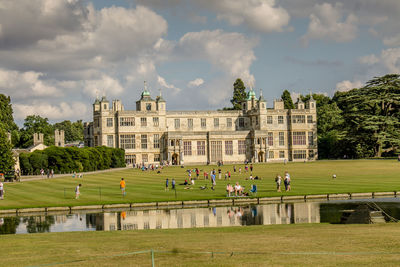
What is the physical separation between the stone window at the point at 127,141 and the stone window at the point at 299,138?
32.0 m

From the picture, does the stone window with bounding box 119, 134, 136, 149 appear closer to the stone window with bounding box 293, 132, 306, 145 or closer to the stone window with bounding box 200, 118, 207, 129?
the stone window with bounding box 200, 118, 207, 129

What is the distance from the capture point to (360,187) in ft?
140

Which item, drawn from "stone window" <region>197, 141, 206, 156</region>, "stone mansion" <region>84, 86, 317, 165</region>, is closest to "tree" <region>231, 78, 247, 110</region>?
"stone mansion" <region>84, 86, 317, 165</region>

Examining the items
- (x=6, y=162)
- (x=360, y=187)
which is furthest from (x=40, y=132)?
(x=360, y=187)

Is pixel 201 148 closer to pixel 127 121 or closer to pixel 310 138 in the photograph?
pixel 127 121

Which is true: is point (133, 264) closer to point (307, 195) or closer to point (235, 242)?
point (235, 242)

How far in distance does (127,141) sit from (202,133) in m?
14.3

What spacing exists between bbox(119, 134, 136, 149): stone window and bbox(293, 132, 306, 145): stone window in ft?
105

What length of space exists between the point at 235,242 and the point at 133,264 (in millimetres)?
4795

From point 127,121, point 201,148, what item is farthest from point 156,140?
point 201,148

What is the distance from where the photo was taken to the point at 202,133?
102 meters

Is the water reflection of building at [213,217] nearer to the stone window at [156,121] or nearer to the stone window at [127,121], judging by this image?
the stone window at [127,121]

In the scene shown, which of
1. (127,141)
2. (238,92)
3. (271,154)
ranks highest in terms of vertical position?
(238,92)

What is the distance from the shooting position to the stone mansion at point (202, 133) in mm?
100688
